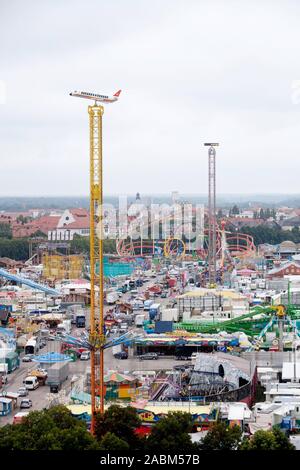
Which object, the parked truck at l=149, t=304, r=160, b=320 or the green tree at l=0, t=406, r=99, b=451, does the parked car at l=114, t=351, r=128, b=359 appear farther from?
the green tree at l=0, t=406, r=99, b=451

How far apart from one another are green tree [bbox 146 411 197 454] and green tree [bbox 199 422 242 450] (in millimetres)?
80

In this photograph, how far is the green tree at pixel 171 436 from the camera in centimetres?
438

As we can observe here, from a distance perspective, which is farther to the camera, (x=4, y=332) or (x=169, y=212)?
(x=169, y=212)

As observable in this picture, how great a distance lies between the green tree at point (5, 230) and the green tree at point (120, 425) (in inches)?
588

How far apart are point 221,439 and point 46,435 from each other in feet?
2.62

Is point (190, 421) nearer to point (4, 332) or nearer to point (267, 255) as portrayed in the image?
point (4, 332)

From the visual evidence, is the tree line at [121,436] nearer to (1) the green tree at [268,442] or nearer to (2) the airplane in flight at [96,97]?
(1) the green tree at [268,442]

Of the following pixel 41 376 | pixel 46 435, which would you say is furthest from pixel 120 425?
pixel 41 376

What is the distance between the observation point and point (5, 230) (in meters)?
20.6

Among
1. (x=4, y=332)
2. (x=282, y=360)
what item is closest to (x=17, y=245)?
(x=4, y=332)

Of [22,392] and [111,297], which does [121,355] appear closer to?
[22,392]

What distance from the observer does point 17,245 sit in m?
17.2

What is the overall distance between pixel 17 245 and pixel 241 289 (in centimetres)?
647
